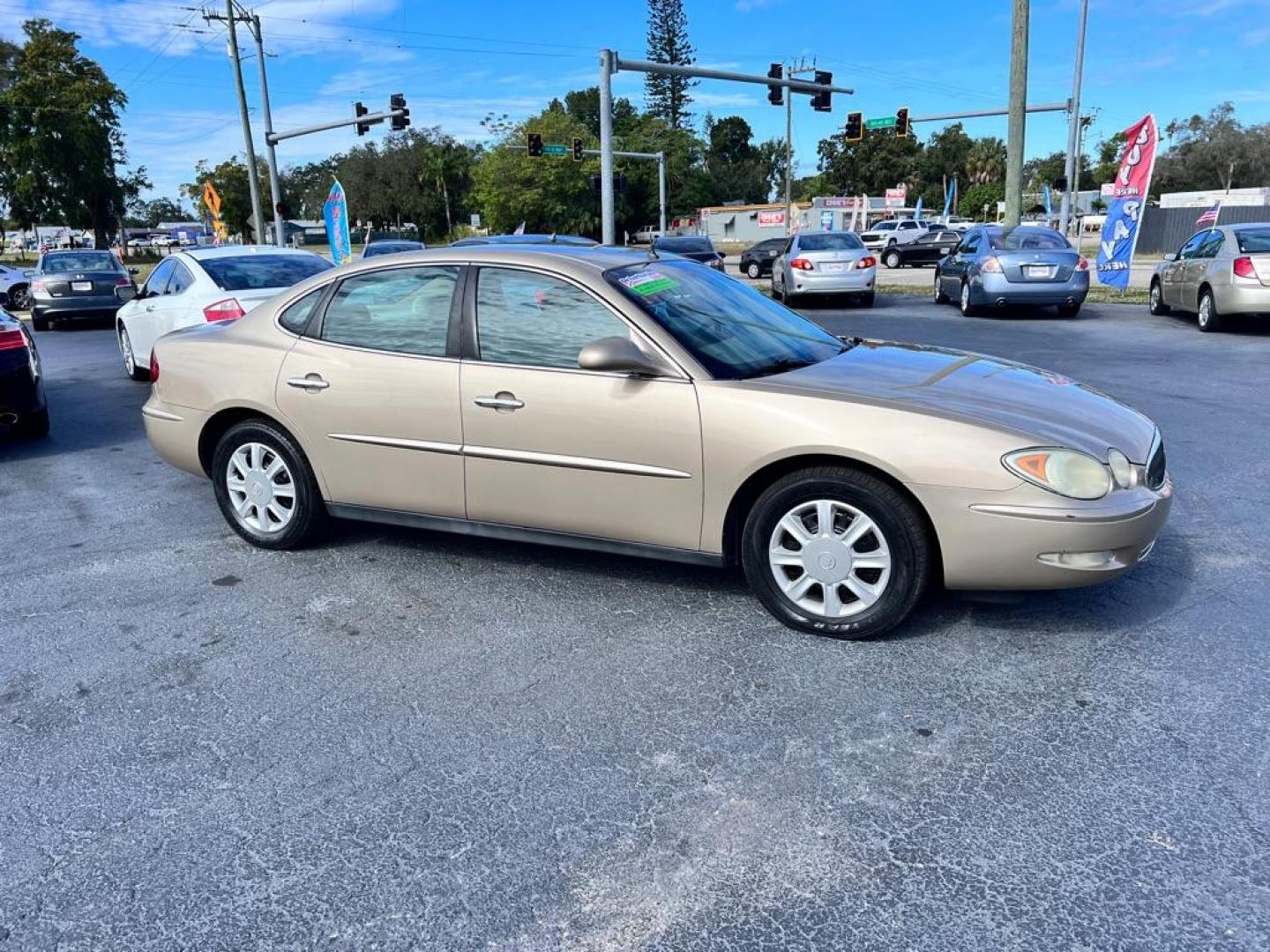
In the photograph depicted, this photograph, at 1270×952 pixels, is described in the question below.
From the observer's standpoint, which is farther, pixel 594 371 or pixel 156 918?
pixel 594 371

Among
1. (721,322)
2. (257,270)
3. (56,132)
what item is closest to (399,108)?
(257,270)

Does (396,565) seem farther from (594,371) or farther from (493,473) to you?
(594,371)

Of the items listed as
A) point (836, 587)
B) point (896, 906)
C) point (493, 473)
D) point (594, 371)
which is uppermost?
point (594, 371)

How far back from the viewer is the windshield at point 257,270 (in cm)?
909

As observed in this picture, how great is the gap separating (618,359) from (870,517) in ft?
3.82

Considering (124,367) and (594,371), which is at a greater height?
(594,371)

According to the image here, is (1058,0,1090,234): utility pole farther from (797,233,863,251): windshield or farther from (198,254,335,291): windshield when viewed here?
(198,254,335,291): windshield

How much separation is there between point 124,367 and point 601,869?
1193 cm

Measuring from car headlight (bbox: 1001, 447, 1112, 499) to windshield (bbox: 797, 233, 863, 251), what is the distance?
15.4 meters

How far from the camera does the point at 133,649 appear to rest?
394 centimetres

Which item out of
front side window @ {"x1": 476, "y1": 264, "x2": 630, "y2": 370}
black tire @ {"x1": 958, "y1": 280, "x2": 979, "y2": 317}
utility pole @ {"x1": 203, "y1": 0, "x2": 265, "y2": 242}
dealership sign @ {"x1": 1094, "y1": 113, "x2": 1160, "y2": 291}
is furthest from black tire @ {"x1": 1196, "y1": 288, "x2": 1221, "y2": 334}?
utility pole @ {"x1": 203, "y1": 0, "x2": 265, "y2": 242}

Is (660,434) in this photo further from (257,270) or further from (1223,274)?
(1223,274)

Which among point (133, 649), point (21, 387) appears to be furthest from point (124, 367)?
point (133, 649)

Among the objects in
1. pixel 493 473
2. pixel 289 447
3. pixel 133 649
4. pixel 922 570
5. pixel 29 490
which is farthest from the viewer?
pixel 29 490
